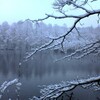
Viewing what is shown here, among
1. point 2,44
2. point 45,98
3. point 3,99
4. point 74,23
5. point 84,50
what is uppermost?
point 2,44

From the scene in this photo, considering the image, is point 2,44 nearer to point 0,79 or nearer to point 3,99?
point 0,79

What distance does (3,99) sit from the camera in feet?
50.8

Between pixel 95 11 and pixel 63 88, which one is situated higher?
pixel 95 11

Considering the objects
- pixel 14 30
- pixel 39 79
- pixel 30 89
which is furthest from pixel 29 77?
pixel 14 30

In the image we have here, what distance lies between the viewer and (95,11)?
280 cm

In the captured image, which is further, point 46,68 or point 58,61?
point 46,68

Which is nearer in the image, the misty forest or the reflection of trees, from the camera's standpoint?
the misty forest

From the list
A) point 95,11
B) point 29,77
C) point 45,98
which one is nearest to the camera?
point 95,11

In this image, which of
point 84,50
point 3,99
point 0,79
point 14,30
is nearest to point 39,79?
point 0,79

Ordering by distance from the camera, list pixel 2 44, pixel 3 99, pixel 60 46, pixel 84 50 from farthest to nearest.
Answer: pixel 2 44, pixel 3 99, pixel 84 50, pixel 60 46

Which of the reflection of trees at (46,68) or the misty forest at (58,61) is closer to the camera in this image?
the misty forest at (58,61)

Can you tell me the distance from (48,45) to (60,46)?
42 centimetres

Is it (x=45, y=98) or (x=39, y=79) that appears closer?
(x=45, y=98)

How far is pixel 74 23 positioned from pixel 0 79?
18695 millimetres
